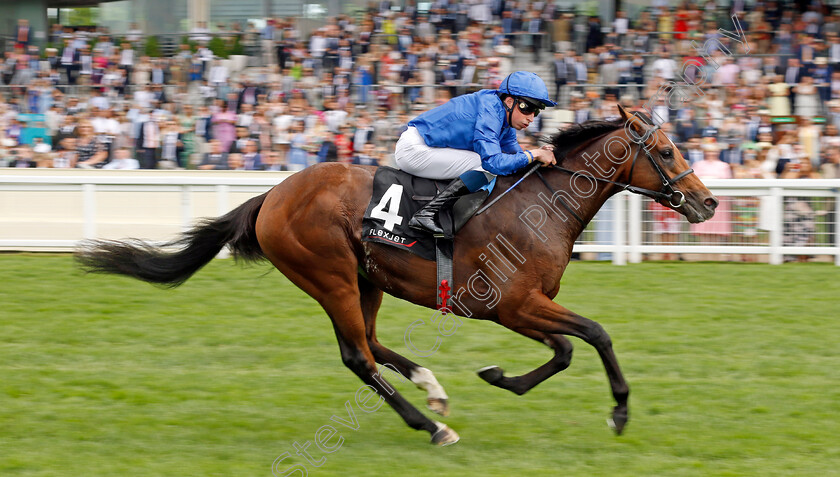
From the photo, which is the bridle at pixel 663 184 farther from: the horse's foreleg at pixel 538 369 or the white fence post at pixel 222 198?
the white fence post at pixel 222 198

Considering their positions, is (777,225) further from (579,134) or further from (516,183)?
(516,183)

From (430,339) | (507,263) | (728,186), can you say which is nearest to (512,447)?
(507,263)

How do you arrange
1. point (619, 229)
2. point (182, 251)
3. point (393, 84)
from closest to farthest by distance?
point (182, 251) < point (619, 229) < point (393, 84)

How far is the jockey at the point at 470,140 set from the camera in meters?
4.31

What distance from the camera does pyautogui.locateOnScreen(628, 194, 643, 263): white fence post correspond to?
29.0ft

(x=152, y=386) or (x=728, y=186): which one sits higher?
(x=728, y=186)

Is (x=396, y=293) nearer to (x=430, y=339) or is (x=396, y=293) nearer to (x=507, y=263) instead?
(x=507, y=263)

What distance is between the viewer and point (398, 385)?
538 centimetres

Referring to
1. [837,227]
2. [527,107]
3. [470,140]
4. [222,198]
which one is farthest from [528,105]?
[837,227]

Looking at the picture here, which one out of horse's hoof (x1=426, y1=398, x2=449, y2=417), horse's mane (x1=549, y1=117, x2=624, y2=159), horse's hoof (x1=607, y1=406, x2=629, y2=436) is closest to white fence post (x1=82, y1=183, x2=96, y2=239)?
horse's hoof (x1=426, y1=398, x2=449, y2=417)

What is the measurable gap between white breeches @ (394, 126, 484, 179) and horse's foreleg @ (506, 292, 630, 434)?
733mm

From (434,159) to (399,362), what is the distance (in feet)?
3.53

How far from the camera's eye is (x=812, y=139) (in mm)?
9688

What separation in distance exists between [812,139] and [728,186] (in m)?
1.74
